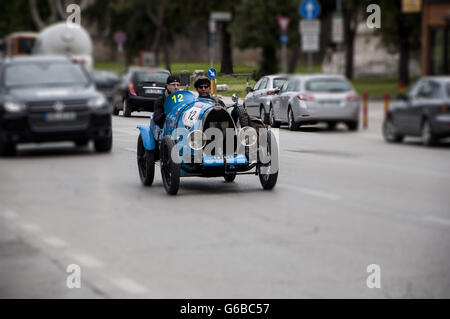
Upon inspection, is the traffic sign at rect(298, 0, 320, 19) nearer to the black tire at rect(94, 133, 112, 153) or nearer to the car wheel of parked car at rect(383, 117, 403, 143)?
the car wheel of parked car at rect(383, 117, 403, 143)

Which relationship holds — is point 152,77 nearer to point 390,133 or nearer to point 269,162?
point 269,162

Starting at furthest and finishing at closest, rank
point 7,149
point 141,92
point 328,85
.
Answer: point 328,85 < point 141,92 < point 7,149

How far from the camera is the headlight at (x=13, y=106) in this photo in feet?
14.2

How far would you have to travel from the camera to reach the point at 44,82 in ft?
15.3

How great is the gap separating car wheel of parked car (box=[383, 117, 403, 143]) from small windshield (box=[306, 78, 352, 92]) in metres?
0.50

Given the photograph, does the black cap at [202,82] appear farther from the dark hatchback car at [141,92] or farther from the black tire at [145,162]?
the black tire at [145,162]

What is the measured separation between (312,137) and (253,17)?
2.41 meters

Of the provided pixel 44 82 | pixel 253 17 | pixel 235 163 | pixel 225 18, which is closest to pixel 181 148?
pixel 235 163

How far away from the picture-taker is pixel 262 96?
5.10 m

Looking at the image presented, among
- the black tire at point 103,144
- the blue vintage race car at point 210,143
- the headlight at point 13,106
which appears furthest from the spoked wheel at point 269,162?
the headlight at point 13,106

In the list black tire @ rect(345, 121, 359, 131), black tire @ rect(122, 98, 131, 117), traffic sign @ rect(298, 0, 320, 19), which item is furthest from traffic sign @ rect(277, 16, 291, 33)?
black tire @ rect(122, 98, 131, 117)

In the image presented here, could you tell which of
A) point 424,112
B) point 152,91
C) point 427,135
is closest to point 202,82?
point 152,91

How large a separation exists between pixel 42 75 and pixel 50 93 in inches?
10.2

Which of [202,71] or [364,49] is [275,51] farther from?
[364,49]
